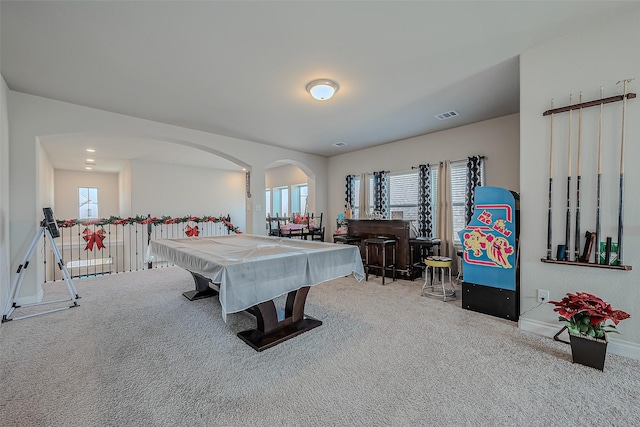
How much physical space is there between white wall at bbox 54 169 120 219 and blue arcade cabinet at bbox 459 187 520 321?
1178 centimetres

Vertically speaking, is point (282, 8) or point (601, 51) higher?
point (282, 8)

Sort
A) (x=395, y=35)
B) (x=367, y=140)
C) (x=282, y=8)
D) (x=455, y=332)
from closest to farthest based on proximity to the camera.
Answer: (x=282, y=8), (x=395, y=35), (x=455, y=332), (x=367, y=140)

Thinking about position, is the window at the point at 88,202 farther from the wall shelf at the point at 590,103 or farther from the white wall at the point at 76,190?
the wall shelf at the point at 590,103

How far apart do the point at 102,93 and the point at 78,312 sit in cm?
273

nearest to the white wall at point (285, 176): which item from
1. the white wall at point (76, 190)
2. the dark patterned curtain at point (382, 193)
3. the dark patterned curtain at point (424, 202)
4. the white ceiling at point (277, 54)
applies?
the dark patterned curtain at point (382, 193)

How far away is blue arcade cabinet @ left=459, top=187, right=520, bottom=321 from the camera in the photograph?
2943 mm

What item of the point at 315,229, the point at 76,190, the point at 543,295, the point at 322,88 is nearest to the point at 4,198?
the point at 322,88

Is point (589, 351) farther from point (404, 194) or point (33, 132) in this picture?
point (33, 132)

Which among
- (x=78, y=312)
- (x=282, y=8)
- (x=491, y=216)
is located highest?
(x=282, y=8)

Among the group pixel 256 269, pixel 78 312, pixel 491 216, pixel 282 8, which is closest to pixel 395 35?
pixel 282 8

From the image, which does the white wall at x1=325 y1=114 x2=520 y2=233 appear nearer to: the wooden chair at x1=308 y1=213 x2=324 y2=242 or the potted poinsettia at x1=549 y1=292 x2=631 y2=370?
the wooden chair at x1=308 y1=213 x2=324 y2=242

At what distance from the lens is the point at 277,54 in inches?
105

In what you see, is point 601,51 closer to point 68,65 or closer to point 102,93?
point 68,65

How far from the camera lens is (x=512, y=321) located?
9.64 ft
